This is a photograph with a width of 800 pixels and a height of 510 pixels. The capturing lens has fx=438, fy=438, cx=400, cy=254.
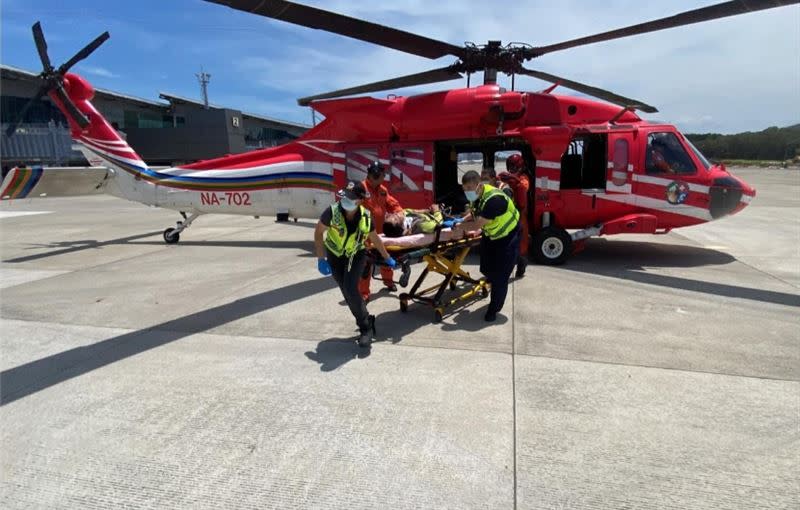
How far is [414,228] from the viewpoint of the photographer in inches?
197

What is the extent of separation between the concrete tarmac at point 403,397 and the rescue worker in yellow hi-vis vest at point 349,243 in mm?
481

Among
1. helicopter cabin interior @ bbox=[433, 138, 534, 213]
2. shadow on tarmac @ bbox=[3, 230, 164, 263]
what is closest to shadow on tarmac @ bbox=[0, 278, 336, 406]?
helicopter cabin interior @ bbox=[433, 138, 534, 213]

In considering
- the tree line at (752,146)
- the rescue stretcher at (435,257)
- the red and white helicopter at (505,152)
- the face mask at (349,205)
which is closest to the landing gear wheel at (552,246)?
the red and white helicopter at (505,152)

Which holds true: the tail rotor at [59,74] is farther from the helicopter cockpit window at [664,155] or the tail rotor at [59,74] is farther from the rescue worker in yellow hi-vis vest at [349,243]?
the helicopter cockpit window at [664,155]

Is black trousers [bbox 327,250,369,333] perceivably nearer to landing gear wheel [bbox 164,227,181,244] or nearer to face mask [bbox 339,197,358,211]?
face mask [bbox 339,197,358,211]

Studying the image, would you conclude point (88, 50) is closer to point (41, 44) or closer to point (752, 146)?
point (41, 44)

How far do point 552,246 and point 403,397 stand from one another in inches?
185

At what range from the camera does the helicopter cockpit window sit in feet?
22.6

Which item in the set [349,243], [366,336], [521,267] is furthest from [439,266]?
[521,267]

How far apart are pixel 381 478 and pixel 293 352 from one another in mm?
1868

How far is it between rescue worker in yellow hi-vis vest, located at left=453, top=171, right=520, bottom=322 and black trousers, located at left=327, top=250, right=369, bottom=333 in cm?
122

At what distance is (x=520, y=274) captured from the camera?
20.9 feet

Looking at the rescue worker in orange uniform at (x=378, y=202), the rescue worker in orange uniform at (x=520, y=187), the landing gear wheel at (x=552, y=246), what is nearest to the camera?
the rescue worker in orange uniform at (x=378, y=202)

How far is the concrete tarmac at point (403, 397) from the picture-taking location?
2359 millimetres
